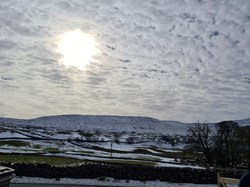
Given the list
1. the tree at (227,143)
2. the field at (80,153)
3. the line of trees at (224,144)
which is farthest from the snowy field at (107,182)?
the tree at (227,143)

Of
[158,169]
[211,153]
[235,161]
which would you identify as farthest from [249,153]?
[158,169]

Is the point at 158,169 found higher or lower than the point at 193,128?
lower

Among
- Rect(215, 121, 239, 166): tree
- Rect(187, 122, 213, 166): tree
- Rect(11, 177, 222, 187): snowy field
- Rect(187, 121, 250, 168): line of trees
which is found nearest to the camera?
Rect(11, 177, 222, 187): snowy field

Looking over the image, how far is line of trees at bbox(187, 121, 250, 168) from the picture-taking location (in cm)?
5400

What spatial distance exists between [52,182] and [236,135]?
1738 inches

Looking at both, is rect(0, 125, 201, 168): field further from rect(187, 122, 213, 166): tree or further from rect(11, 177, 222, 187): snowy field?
rect(11, 177, 222, 187): snowy field

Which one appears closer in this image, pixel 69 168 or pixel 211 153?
pixel 69 168

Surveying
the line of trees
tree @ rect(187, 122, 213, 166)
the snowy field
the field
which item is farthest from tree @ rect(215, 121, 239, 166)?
the snowy field

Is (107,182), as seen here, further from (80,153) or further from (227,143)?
(80,153)

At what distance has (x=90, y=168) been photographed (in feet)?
74.0

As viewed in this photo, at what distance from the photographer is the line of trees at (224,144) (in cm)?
5400

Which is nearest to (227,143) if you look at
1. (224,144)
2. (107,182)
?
(224,144)

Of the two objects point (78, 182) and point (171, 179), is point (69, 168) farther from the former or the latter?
point (171, 179)

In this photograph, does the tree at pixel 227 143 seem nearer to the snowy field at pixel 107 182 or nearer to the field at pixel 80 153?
the field at pixel 80 153
